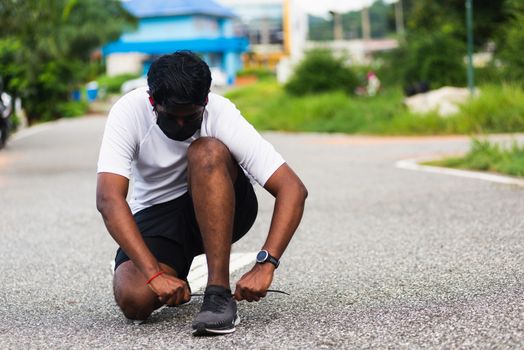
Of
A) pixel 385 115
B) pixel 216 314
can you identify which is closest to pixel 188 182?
pixel 216 314

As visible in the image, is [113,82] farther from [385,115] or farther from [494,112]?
[494,112]

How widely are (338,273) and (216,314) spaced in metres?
1.76

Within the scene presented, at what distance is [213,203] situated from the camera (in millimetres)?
4297

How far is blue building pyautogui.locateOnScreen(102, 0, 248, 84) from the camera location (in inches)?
3184

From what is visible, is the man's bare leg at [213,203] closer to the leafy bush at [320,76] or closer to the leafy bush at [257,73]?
the leafy bush at [320,76]

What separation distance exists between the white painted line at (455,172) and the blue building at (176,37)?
217 ft

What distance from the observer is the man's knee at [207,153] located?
14.1 feet

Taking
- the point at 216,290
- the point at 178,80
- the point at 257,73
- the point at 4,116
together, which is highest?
the point at 178,80

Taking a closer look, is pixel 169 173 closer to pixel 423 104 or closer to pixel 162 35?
pixel 423 104

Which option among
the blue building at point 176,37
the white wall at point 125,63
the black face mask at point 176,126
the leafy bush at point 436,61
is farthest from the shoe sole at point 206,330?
the white wall at point 125,63

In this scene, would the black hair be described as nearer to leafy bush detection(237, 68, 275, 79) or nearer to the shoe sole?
the shoe sole

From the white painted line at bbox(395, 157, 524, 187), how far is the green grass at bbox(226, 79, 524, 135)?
254 inches

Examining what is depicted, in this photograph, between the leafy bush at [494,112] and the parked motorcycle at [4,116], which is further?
the leafy bush at [494,112]

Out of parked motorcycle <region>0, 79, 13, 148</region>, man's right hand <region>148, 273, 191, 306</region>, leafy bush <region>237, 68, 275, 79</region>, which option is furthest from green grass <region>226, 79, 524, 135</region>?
leafy bush <region>237, 68, 275, 79</region>
